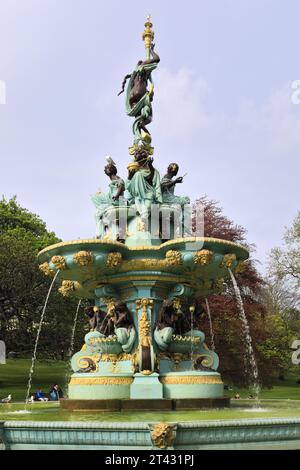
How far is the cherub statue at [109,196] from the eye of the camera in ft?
44.8

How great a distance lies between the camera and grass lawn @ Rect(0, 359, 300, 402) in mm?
33269

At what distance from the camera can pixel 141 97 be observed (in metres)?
14.9

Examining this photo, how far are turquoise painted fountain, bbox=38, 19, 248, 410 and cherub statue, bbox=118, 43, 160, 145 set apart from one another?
3.32 feet

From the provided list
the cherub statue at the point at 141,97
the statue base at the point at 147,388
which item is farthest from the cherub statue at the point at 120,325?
the cherub statue at the point at 141,97

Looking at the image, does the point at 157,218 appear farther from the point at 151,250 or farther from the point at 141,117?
the point at 141,117

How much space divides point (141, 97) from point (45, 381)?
27778 mm

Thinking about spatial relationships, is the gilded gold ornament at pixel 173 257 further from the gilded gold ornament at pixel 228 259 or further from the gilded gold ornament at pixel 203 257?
the gilded gold ornament at pixel 228 259

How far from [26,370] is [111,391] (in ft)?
128

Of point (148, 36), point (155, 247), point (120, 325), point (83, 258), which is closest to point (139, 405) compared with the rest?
point (120, 325)

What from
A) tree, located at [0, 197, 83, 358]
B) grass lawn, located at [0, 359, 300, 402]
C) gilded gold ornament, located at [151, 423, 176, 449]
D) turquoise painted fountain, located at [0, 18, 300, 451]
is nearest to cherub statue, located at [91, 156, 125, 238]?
turquoise painted fountain, located at [0, 18, 300, 451]

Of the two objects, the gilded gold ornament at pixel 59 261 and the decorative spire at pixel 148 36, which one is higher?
the decorative spire at pixel 148 36

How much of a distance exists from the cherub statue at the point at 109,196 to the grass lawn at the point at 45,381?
42.2 ft

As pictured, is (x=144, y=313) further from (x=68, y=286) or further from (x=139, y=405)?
(x=68, y=286)
